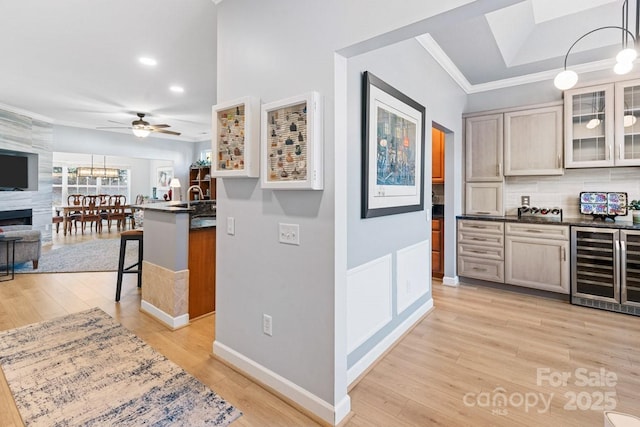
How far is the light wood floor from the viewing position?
70.1 inches

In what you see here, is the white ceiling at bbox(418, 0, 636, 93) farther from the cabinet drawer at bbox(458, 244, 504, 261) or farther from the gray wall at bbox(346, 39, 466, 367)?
the cabinet drawer at bbox(458, 244, 504, 261)

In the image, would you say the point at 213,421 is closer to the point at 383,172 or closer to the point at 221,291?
the point at 221,291

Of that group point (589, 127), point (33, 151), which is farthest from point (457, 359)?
point (33, 151)

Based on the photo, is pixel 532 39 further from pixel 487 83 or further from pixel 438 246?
pixel 438 246

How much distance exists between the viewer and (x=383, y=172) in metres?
2.37

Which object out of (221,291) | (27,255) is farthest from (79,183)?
(221,291)

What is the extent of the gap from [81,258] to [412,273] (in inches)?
222

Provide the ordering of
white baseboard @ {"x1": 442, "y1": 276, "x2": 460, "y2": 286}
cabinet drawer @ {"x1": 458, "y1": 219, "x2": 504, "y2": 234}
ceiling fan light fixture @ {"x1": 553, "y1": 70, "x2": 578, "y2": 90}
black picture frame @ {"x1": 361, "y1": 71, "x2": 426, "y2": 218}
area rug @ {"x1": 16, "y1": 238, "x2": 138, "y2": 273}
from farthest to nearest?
area rug @ {"x1": 16, "y1": 238, "x2": 138, "y2": 273} < white baseboard @ {"x1": 442, "y1": 276, "x2": 460, "y2": 286} < cabinet drawer @ {"x1": 458, "y1": 219, "x2": 504, "y2": 234} < ceiling fan light fixture @ {"x1": 553, "y1": 70, "x2": 578, "y2": 90} < black picture frame @ {"x1": 361, "y1": 71, "x2": 426, "y2": 218}

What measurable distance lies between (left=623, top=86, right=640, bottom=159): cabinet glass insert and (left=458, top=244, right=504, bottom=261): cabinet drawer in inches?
63.4

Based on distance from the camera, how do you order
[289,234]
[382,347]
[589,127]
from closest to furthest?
[289,234] → [382,347] → [589,127]

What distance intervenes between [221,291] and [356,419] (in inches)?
49.3

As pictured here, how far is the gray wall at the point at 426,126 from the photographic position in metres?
2.08

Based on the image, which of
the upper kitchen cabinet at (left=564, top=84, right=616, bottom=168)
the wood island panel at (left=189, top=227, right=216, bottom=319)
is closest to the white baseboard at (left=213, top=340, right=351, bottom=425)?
the wood island panel at (left=189, top=227, right=216, bottom=319)

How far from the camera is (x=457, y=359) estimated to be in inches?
92.4
